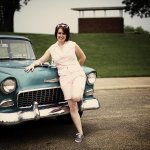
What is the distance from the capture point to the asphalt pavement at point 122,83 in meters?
11.1

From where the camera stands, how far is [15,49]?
644cm

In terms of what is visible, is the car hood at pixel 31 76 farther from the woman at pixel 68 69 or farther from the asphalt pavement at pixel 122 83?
the asphalt pavement at pixel 122 83

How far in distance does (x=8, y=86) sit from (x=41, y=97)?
1.74ft

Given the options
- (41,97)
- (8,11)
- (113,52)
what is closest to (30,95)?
(41,97)

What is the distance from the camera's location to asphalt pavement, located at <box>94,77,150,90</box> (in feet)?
36.6

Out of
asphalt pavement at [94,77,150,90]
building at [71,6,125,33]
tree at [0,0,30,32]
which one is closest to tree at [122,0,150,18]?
building at [71,6,125,33]

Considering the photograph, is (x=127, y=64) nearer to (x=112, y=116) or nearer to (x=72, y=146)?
(x=112, y=116)

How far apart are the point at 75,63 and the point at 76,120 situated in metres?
0.83

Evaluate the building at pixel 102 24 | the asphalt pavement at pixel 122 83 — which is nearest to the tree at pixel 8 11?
the building at pixel 102 24

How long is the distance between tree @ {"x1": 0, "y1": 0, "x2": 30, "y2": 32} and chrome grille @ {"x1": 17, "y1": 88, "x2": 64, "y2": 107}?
23188 mm

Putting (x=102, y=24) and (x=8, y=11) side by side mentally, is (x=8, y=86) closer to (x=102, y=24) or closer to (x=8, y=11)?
(x=8, y=11)

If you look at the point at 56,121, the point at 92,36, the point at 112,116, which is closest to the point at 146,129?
the point at 112,116

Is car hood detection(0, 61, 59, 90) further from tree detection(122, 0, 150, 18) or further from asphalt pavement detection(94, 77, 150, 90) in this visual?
tree detection(122, 0, 150, 18)

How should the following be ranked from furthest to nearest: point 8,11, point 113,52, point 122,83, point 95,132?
point 8,11, point 113,52, point 122,83, point 95,132
